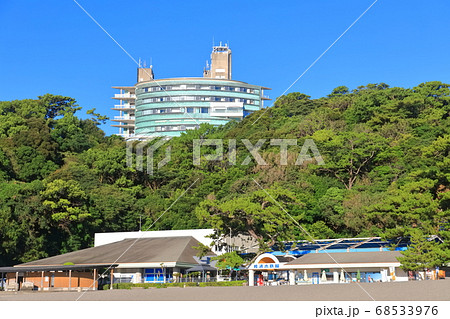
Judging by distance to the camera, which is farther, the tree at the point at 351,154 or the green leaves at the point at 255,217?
the tree at the point at 351,154

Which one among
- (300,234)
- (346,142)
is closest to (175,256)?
(300,234)

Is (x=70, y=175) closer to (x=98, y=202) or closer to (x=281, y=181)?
(x=98, y=202)

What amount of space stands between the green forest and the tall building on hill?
32.8m

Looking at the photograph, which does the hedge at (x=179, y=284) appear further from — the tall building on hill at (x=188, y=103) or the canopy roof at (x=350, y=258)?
the tall building on hill at (x=188, y=103)

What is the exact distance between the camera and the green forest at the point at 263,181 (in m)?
40.2

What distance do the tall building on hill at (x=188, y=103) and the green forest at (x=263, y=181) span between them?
108 ft

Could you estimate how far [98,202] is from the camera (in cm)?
5722

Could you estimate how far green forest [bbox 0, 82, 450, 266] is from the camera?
40.2 metres

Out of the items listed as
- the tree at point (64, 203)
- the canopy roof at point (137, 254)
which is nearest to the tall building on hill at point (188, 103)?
the tree at point (64, 203)

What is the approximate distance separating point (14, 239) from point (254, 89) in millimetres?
74481

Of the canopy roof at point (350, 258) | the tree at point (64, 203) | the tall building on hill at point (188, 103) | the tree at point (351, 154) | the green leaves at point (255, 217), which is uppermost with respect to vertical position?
the tall building on hill at point (188, 103)

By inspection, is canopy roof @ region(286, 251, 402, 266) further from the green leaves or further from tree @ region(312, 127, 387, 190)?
tree @ region(312, 127, 387, 190)

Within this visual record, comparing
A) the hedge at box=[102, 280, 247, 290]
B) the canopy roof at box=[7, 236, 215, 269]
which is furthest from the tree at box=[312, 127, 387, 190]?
the hedge at box=[102, 280, 247, 290]
